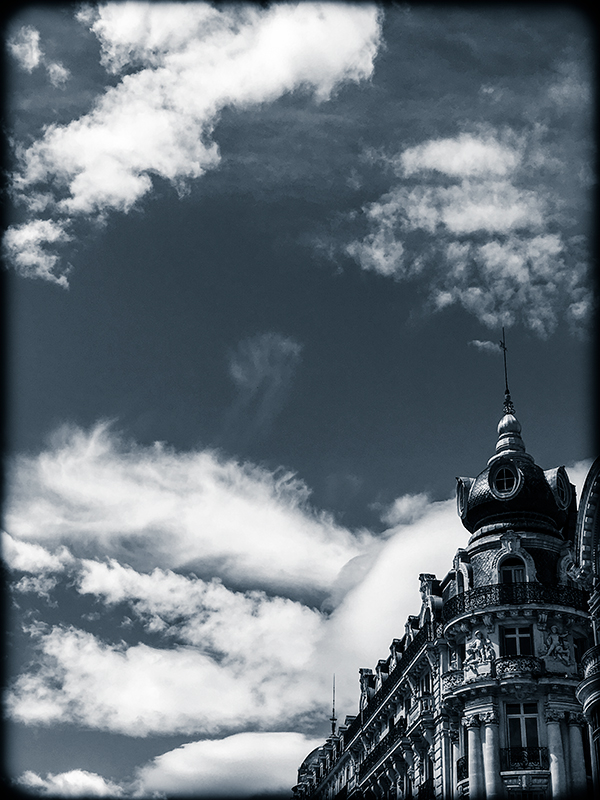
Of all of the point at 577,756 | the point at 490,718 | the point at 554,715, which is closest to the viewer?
the point at 577,756

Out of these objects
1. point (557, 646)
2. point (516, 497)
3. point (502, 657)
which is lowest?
point (502, 657)

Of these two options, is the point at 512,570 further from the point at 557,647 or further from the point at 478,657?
the point at 478,657

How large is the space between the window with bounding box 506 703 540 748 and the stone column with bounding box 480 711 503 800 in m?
0.71

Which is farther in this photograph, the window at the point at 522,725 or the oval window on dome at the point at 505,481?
the oval window on dome at the point at 505,481

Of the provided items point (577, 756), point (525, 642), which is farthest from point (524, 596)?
point (577, 756)

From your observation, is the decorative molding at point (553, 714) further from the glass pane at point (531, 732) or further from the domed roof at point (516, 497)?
the domed roof at point (516, 497)

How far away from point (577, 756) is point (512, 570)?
889 cm

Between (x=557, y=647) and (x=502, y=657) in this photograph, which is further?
(x=557, y=647)

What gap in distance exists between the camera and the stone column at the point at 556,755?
41688mm

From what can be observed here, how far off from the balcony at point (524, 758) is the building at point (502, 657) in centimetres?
4

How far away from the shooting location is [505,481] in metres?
50.7

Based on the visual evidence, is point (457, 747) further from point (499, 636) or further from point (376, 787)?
point (376, 787)

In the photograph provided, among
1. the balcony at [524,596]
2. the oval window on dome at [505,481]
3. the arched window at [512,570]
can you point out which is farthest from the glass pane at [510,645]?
the oval window on dome at [505,481]

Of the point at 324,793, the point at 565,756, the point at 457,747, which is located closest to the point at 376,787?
the point at 457,747
